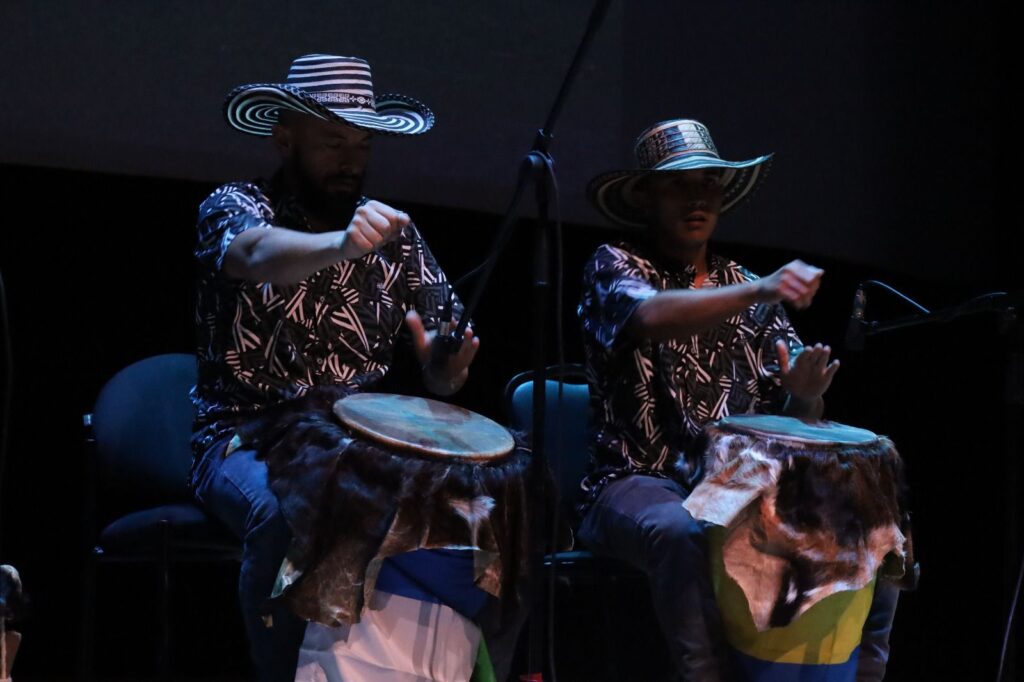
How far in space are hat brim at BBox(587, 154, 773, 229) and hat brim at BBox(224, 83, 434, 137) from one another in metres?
0.49

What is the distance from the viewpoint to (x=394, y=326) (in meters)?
2.99

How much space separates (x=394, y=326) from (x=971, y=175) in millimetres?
2806

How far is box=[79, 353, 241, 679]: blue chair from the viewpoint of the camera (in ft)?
9.26

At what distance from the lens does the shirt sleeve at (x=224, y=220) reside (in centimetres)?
267

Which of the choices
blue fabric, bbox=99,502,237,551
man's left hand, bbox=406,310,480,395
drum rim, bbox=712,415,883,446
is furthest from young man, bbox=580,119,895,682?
blue fabric, bbox=99,502,237,551

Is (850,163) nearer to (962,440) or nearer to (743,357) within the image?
(962,440)

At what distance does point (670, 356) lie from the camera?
3078 millimetres

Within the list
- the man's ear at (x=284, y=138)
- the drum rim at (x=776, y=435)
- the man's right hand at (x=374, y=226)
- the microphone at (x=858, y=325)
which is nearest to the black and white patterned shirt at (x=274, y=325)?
the man's ear at (x=284, y=138)

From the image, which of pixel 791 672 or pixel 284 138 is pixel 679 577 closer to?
pixel 791 672

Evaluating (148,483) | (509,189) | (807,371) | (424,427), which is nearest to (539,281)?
(424,427)

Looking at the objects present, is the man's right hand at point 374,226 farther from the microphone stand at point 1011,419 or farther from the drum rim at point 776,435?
the microphone stand at point 1011,419

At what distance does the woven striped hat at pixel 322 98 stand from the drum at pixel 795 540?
1.11 meters

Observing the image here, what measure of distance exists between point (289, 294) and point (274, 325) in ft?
0.26

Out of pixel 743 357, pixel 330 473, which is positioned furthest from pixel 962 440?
pixel 330 473
